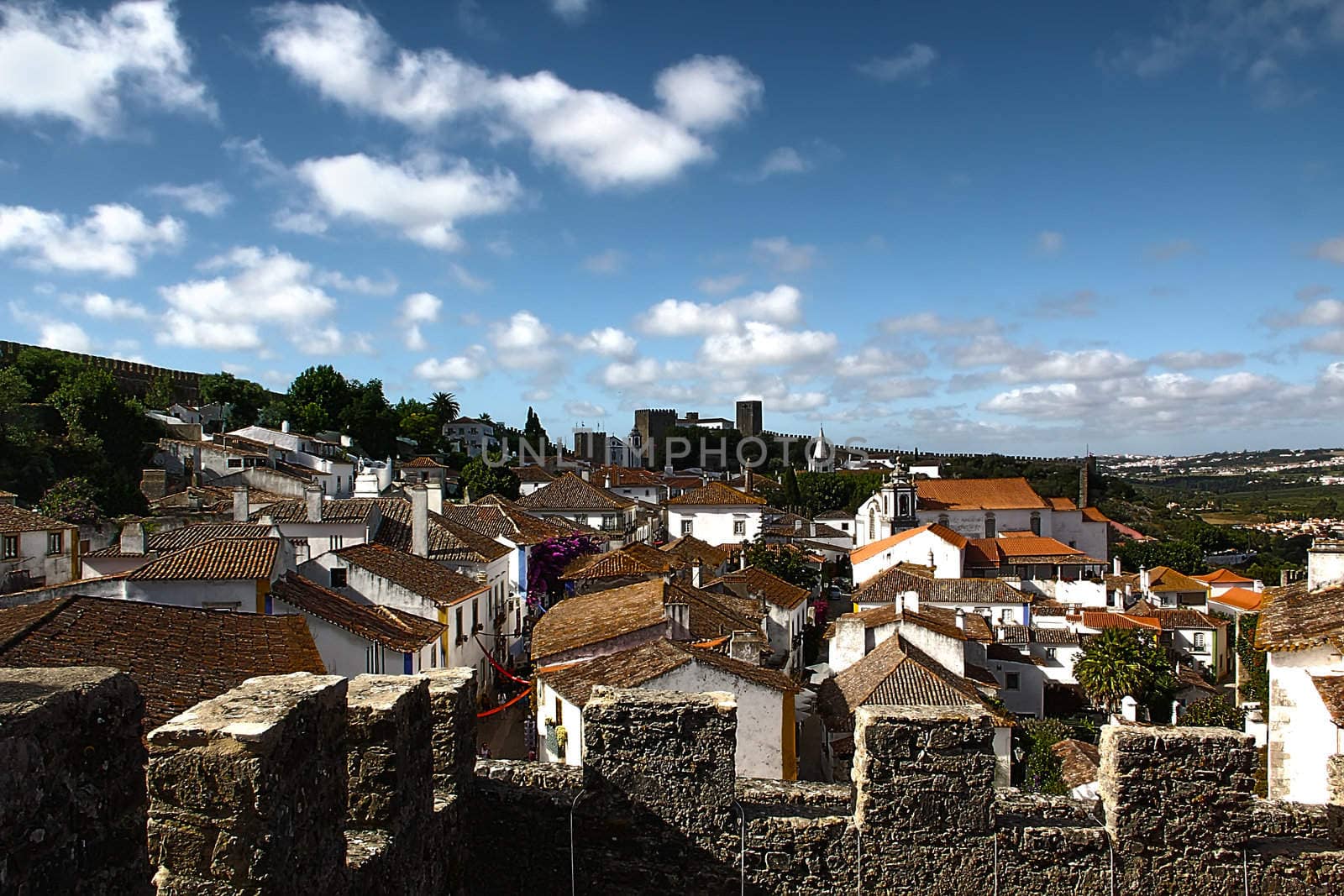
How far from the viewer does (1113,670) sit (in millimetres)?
29969

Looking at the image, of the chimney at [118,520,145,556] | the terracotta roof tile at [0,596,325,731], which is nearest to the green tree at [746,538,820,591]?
the chimney at [118,520,145,556]

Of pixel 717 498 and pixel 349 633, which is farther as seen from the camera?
pixel 717 498

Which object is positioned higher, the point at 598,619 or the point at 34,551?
the point at 34,551

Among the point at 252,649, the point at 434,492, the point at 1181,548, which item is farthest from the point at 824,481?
the point at 252,649

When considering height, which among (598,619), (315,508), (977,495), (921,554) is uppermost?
(315,508)

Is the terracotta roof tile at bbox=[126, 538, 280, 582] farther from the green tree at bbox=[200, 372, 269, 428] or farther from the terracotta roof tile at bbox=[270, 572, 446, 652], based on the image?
the green tree at bbox=[200, 372, 269, 428]

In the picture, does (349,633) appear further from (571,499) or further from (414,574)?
(571,499)

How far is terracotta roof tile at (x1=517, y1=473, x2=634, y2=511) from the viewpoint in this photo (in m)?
53.0

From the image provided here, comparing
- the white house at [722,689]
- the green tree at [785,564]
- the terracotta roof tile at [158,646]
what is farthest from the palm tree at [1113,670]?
the terracotta roof tile at [158,646]

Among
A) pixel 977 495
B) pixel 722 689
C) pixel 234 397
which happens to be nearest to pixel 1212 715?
pixel 722 689

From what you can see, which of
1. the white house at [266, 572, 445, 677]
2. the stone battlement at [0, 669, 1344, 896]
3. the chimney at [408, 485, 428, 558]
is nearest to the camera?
the stone battlement at [0, 669, 1344, 896]

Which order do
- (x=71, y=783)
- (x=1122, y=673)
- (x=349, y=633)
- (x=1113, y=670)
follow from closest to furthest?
(x=71, y=783) → (x=349, y=633) → (x=1122, y=673) → (x=1113, y=670)

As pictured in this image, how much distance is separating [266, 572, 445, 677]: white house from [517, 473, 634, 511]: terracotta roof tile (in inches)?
1377

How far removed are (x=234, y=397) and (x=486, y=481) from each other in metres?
25.1
